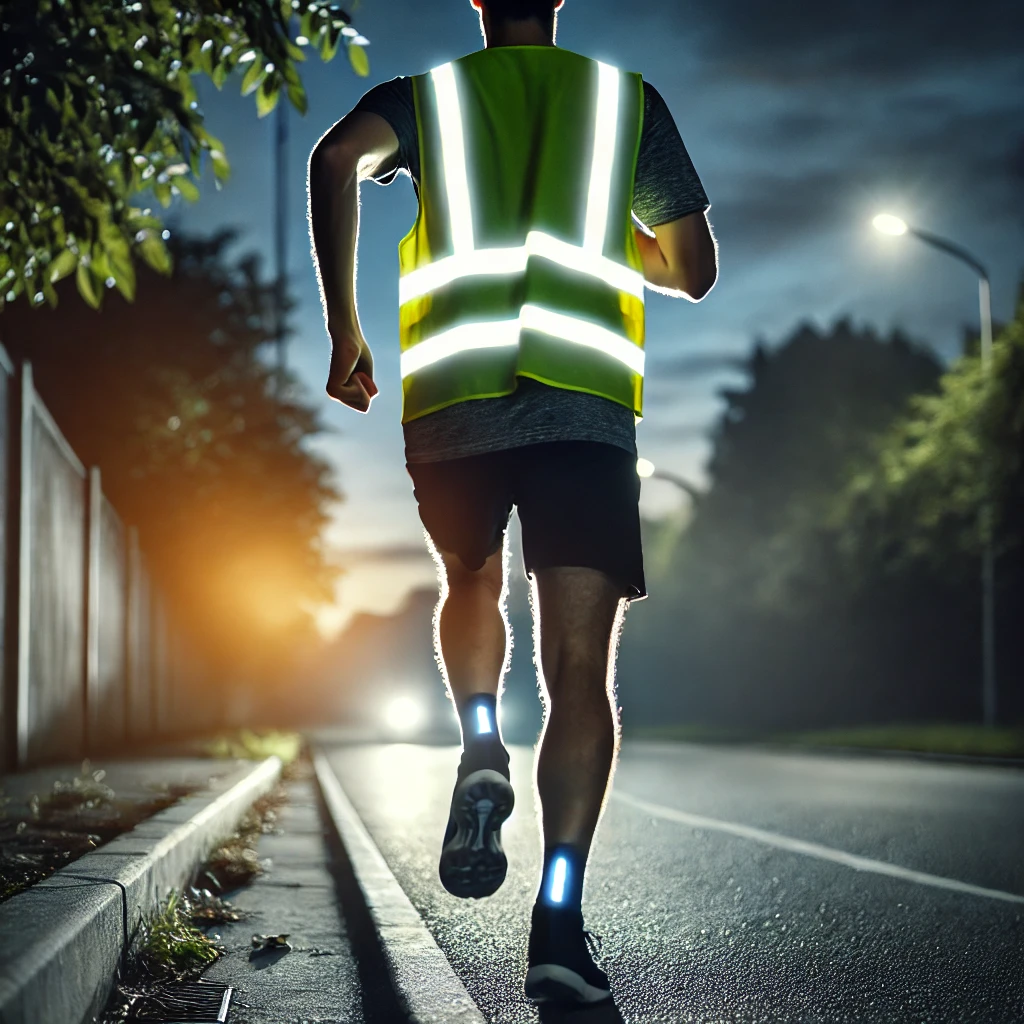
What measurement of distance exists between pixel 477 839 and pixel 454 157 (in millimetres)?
1468

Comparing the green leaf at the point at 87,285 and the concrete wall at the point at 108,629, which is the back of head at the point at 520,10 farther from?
the concrete wall at the point at 108,629

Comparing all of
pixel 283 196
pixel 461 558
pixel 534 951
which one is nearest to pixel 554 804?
pixel 534 951

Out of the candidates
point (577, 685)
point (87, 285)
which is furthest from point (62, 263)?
point (577, 685)

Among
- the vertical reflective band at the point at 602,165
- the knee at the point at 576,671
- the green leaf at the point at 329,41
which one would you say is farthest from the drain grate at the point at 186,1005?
the green leaf at the point at 329,41

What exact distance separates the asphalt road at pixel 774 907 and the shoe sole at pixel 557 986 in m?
0.05

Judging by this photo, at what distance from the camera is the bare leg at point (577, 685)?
2.87m

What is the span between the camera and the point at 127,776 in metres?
8.74

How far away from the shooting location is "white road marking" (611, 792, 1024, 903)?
15.9 feet

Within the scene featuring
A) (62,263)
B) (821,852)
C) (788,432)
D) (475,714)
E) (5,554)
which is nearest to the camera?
(475,714)

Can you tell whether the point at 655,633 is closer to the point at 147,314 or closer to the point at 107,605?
the point at 147,314

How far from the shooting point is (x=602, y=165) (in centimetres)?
300

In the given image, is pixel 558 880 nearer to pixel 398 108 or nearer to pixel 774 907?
pixel 398 108

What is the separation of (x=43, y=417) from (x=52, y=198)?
490 centimetres

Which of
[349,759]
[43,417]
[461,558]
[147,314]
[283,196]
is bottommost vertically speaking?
[349,759]
